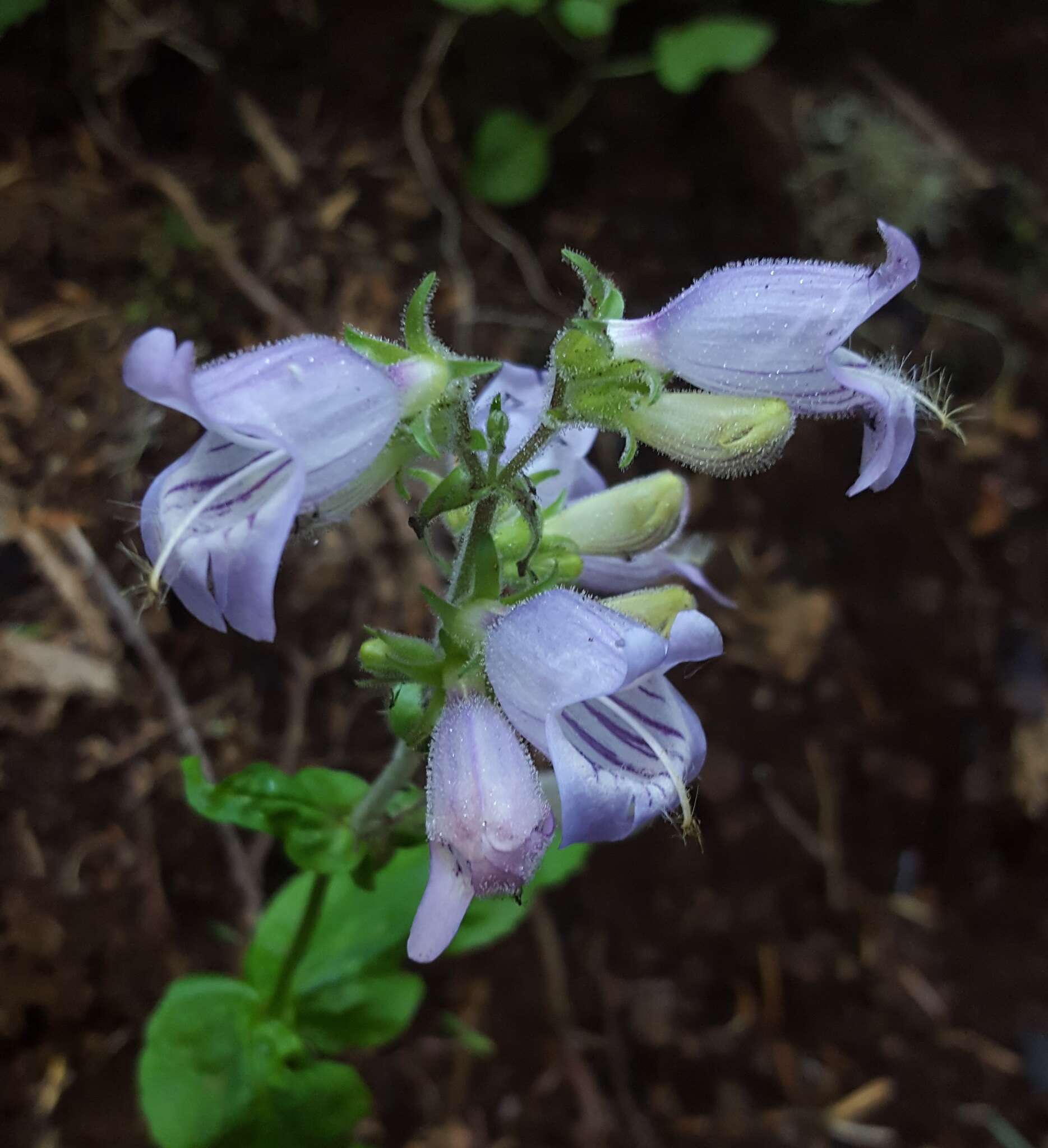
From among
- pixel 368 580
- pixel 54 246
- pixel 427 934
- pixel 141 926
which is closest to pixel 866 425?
pixel 427 934

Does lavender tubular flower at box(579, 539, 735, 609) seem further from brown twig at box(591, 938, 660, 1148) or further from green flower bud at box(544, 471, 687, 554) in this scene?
brown twig at box(591, 938, 660, 1148)

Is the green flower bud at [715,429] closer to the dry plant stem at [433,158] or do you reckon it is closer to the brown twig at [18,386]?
the brown twig at [18,386]

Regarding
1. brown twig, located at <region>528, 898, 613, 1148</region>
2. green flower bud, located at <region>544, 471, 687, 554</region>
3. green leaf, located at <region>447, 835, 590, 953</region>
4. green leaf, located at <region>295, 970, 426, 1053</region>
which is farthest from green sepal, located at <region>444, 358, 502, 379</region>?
brown twig, located at <region>528, 898, 613, 1148</region>

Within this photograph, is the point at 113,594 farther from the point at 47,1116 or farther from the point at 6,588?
the point at 47,1116

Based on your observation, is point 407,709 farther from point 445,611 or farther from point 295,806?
point 295,806

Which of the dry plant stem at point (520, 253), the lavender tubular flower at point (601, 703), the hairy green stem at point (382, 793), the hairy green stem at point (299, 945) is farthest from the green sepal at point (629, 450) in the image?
the dry plant stem at point (520, 253)
